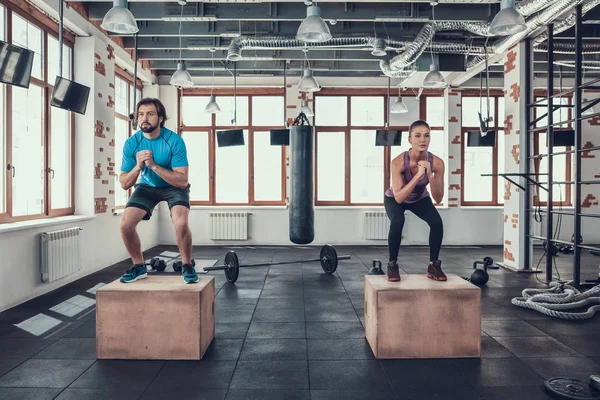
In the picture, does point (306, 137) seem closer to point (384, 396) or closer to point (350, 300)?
point (350, 300)

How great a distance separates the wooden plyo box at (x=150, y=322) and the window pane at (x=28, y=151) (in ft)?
8.07

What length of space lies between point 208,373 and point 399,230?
5.19 ft

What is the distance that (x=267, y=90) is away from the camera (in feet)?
29.8

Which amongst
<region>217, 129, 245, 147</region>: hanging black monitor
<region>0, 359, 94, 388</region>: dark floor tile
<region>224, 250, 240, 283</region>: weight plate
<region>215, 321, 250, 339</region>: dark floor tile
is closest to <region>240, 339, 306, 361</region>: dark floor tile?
<region>215, 321, 250, 339</region>: dark floor tile

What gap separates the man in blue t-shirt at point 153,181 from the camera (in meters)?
3.24

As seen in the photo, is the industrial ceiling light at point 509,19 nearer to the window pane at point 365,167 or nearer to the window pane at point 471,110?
the window pane at point 365,167

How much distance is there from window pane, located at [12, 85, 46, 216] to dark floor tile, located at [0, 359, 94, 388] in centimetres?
236

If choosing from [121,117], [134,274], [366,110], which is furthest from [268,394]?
[366,110]

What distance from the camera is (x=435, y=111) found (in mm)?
9273

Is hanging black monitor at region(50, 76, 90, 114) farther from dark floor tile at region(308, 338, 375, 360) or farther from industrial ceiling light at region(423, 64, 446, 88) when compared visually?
industrial ceiling light at region(423, 64, 446, 88)

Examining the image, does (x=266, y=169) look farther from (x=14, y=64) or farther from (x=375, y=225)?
(x=14, y=64)

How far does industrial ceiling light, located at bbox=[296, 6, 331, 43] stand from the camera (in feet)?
14.0

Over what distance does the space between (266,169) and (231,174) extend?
68cm

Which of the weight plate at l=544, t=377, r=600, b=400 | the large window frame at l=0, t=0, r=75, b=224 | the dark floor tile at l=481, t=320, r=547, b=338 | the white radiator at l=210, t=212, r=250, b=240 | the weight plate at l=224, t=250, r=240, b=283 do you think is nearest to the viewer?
the weight plate at l=544, t=377, r=600, b=400
